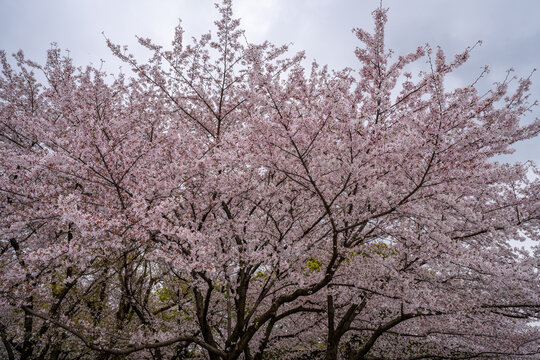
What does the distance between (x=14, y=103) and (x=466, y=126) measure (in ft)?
36.2

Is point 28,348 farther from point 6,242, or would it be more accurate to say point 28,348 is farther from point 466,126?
point 466,126

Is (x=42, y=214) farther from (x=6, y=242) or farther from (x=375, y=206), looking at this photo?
(x=375, y=206)

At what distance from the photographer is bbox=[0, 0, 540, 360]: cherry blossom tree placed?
4867 millimetres

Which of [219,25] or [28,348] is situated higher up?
[219,25]

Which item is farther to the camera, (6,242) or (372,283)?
(6,242)

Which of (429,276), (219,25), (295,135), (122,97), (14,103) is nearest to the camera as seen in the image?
(295,135)

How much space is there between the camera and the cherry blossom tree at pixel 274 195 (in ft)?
16.0

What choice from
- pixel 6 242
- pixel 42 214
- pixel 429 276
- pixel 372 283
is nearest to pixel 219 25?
pixel 42 214

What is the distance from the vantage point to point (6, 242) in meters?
8.62

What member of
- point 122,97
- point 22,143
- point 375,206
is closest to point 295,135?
point 375,206

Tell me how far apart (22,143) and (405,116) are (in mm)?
9136

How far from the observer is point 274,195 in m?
6.63

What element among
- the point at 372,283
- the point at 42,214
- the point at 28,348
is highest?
the point at 42,214

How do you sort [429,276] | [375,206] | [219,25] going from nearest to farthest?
[375,206] < [429,276] < [219,25]
